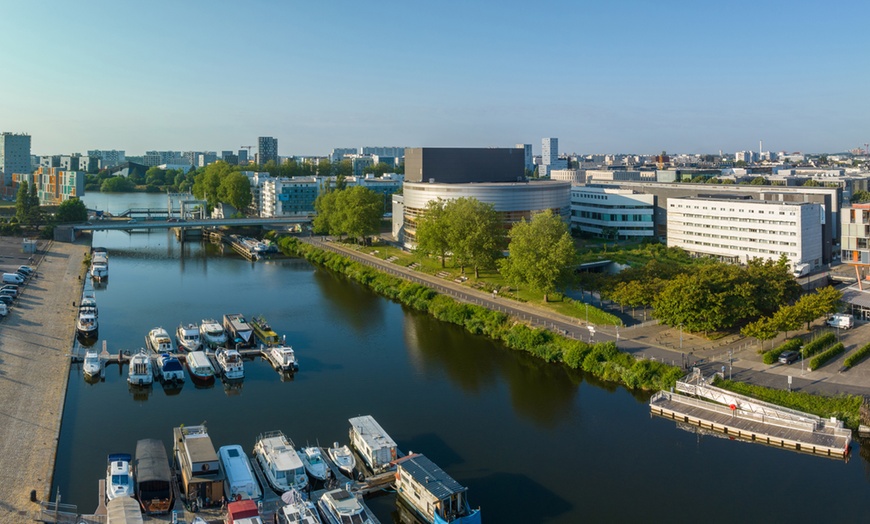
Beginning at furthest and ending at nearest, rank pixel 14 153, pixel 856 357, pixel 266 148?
pixel 266 148
pixel 14 153
pixel 856 357

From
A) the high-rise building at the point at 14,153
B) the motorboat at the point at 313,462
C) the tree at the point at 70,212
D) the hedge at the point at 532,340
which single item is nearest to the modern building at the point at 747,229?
the hedge at the point at 532,340

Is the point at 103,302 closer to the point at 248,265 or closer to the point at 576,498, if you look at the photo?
the point at 248,265

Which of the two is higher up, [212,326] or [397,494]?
[212,326]

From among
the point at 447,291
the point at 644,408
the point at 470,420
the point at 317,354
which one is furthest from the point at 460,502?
the point at 447,291

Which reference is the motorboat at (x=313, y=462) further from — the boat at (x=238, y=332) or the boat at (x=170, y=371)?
the boat at (x=238, y=332)

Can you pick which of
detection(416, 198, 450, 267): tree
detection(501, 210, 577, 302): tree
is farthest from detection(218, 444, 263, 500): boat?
detection(416, 198, 450, 267): tree

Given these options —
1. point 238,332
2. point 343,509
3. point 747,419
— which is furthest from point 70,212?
point 747,419

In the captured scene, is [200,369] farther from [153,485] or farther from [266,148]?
[266,148]
